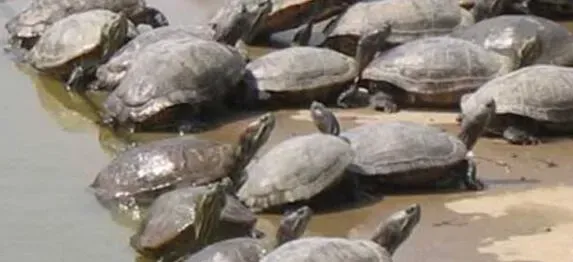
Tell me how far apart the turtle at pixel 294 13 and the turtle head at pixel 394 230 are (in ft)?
18.9

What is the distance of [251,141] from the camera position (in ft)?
26.8

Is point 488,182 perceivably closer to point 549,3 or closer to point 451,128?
point 451,128

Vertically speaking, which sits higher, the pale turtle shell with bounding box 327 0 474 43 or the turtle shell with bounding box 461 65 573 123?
the turtle shell with bounding box 461 65 573 123

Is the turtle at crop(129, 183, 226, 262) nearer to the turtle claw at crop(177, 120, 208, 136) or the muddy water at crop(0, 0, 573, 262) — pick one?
the muddy water at crop(0, 0, 573, 262)

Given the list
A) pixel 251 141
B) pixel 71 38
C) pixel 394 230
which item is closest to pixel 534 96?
pixel 251 141

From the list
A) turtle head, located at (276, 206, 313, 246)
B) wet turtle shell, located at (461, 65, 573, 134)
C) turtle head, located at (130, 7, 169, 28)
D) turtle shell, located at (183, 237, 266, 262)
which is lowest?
turtle head, located at (130, 7, 169, 28)

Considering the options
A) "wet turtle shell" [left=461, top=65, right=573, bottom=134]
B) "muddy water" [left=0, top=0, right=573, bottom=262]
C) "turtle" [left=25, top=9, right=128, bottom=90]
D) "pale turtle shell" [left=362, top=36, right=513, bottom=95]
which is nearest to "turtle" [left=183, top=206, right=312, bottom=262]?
"muddy water" [left=0, top=0, right=573, bottom=262]

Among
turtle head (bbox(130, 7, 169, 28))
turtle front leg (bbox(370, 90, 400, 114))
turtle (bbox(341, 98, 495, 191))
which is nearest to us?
turtle (bbox(341, 98, 495, 191))

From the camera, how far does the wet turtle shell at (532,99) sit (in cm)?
908

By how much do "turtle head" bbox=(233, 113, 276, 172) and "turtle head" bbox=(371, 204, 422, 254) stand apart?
1.75 meters

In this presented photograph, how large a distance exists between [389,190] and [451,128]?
5.38ft

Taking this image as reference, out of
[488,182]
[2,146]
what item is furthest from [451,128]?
[2,146]

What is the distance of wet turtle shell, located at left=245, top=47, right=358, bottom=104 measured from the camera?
1004 centimetres

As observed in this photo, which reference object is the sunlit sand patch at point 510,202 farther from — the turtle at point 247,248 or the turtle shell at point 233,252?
the turtle shell at point 233,252
